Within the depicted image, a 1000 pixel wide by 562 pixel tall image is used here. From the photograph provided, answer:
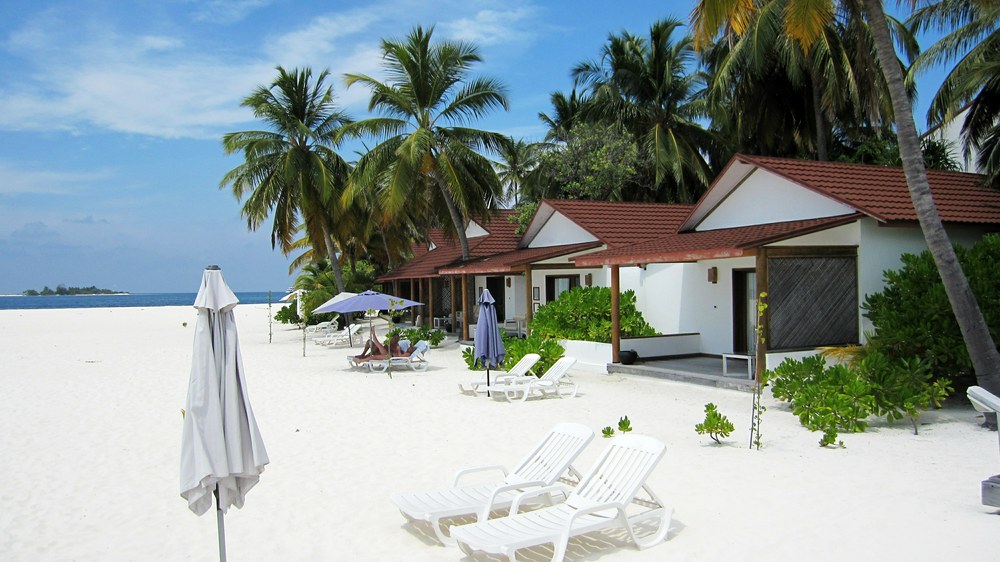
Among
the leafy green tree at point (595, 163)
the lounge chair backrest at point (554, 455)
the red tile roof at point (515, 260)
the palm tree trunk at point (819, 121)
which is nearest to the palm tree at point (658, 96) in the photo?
the leafy green tree at point (595, 163)

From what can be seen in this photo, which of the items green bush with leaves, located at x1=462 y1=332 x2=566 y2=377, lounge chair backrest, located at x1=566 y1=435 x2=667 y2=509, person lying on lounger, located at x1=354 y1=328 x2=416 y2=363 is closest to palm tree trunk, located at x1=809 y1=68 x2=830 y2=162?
green bush with leaves, located at x1=462 y1=332 x2=566 y2=377

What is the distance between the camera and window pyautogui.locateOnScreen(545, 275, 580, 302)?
71.8 feet

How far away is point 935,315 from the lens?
33.9 feet

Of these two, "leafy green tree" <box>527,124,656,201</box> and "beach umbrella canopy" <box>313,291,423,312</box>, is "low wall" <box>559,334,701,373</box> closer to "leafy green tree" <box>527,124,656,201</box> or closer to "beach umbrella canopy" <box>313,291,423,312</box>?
"beach umbrella canopy" <box>313,291,423,312</box>

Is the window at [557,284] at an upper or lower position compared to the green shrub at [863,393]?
upper

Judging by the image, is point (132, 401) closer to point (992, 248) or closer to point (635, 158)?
point (992, 248)

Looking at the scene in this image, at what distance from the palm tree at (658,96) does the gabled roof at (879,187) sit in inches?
581

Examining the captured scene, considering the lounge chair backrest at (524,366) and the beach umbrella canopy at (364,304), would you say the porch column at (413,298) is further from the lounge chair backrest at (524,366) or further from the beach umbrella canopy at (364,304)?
the lounge chair backrest at (524,366)

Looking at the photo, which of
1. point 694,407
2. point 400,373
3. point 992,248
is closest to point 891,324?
point 992,248

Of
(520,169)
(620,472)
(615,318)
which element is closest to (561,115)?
(520,169)

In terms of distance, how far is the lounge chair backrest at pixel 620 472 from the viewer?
5504 mm

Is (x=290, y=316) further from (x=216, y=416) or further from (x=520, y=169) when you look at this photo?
(x=216, y=416)

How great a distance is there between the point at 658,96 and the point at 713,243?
62.4ft

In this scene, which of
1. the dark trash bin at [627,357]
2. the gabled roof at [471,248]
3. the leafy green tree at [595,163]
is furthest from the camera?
the leafy green tree at [595,163]
